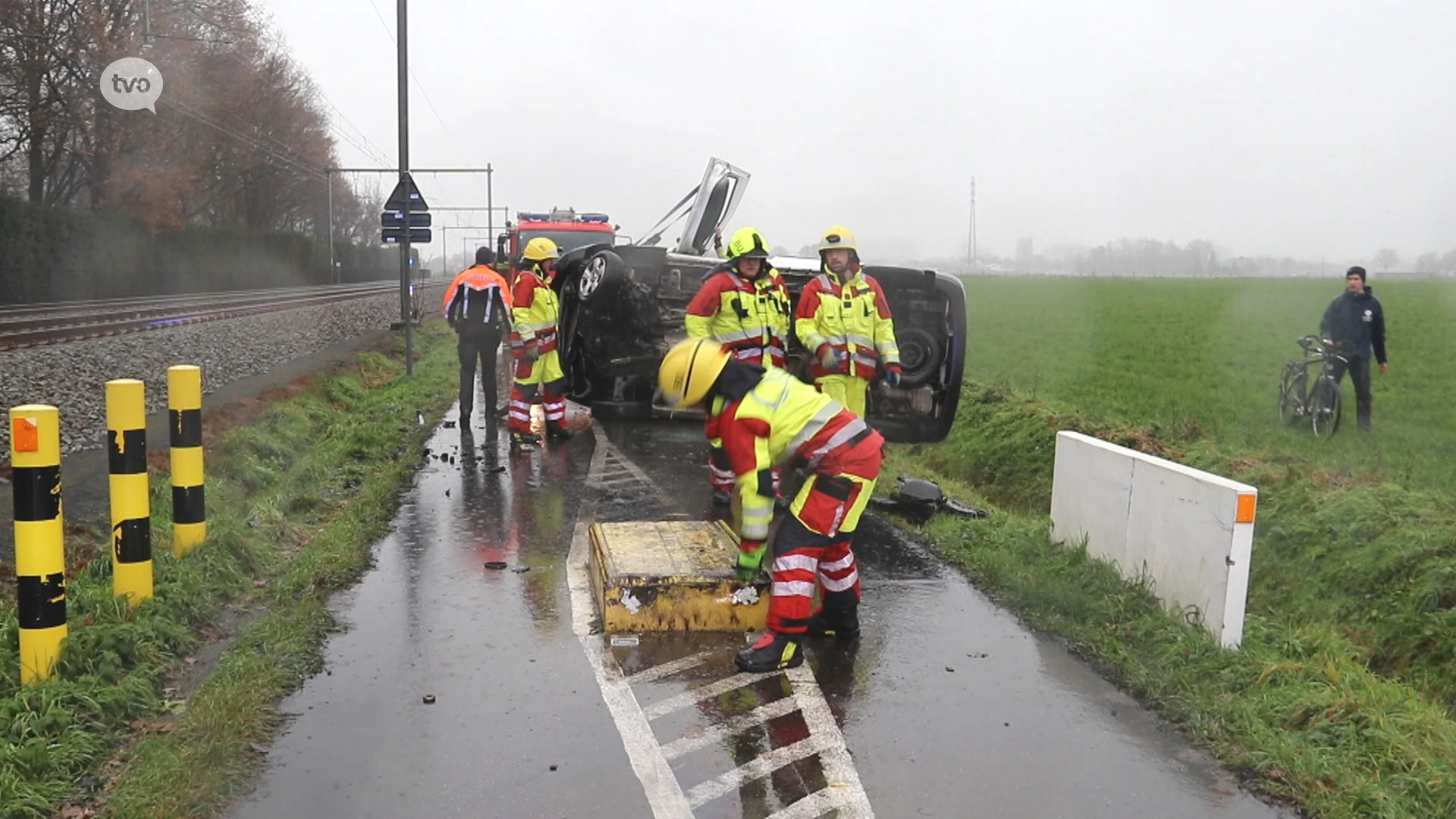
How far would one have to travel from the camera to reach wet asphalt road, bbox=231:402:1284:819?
12.5 feet

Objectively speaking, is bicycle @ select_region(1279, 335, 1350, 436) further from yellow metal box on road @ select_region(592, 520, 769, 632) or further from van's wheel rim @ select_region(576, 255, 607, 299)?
yellow metal box on road @ select_region(592, 520, 769, 632)

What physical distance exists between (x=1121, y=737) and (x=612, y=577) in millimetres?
2291

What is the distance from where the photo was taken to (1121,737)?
443 centimetres

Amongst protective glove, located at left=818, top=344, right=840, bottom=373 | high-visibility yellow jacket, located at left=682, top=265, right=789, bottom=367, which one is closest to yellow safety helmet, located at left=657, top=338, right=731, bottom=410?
protective glove, located at left=818, top=344, right=840, bottom=373

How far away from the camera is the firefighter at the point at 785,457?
4.95m

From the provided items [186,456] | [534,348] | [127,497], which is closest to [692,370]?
[127,497]

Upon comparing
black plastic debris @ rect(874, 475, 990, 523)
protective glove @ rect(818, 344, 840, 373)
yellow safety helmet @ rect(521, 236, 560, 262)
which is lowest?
black plastic debris @ rect(874, 475, 990, 523)

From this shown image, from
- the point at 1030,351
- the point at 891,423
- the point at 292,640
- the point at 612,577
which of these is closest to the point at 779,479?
the point at 891,423

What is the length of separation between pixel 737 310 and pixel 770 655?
11.7 feet

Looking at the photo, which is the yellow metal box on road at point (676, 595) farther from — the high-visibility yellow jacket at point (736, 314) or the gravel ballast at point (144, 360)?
the gravel ballast at point (144, 360)

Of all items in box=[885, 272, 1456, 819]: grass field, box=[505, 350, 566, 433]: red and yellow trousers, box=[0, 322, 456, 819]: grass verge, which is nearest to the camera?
box=[0, 322, 456, 819]: grass verge

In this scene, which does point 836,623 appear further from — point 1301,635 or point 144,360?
point 144,360

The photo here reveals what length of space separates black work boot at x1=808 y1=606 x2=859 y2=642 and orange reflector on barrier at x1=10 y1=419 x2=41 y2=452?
3.24 m

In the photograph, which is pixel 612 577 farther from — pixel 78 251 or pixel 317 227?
pixel 317 227
